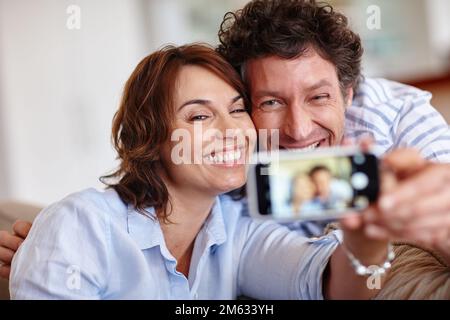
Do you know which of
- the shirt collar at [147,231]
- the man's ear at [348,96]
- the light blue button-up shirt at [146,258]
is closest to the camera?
the light blue button-up shirt at [146,258]

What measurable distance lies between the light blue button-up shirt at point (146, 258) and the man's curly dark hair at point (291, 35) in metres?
0.33

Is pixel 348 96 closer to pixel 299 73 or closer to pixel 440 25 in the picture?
pixel 299 73

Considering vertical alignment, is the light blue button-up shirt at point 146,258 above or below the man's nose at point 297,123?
below

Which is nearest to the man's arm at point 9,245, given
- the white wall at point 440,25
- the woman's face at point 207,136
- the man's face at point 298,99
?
the woman's face at point 207,136

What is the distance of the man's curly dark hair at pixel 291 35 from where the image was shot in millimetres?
1139

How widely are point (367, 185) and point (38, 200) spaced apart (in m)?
2.71

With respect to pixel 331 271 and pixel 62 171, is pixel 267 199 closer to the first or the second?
pixel 331 271

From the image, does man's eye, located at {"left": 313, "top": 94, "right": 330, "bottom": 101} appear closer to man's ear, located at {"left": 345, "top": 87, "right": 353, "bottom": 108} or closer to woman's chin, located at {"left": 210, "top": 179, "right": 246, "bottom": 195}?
man's ear, located at {"left": 345, "top": 87, "right": 353, "bottom": 108}

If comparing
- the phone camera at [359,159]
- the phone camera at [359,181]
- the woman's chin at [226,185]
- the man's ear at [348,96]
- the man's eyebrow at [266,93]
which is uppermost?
the man's eyebrow at [266,93]

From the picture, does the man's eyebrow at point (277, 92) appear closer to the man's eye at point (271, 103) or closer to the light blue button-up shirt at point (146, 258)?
the man's eye at point (271, 103)

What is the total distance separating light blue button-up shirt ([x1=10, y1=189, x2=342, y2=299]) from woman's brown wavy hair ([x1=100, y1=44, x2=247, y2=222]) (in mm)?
49

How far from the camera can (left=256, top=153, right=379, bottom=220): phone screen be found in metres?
0.71

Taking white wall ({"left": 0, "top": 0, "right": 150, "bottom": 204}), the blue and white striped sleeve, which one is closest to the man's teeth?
the blue and white striped sleeve
